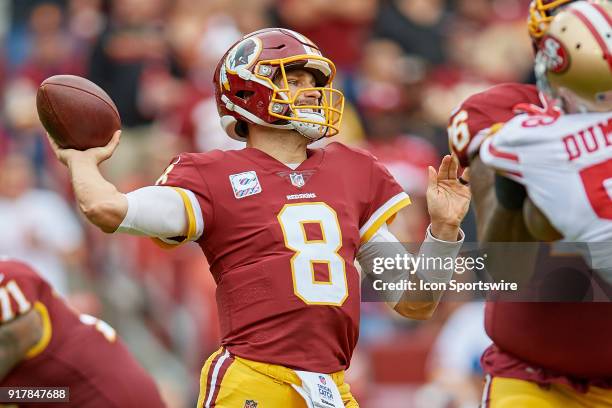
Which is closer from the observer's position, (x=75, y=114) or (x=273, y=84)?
(x=75, y=114)

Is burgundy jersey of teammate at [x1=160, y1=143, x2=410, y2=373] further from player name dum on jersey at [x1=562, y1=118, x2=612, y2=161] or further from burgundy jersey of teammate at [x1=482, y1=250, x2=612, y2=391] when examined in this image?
player name dum on jersey at [x1=562, y1=118, x2=612, y2=161]

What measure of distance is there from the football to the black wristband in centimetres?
134

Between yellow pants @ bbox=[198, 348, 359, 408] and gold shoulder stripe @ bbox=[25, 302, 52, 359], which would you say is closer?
yellow pants @ bbox=[198, 348, 359, 408]

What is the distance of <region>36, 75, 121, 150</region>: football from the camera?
435 cm

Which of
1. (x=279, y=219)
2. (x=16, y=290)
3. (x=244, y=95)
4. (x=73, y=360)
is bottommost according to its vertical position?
(x=73, y=360)

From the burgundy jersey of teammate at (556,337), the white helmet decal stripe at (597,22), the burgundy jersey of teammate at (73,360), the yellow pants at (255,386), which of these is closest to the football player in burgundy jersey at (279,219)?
the yellow pants at (255,386)

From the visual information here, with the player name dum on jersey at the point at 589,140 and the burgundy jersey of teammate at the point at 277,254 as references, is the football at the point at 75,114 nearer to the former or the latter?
the burgundy jersey of teammate at the point at 277,254

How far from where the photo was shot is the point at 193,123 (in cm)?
1012

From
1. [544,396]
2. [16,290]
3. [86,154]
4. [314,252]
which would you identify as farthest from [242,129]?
[544,396]

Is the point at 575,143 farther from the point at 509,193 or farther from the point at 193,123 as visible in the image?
the point at 193,123

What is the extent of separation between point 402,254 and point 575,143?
78 cm

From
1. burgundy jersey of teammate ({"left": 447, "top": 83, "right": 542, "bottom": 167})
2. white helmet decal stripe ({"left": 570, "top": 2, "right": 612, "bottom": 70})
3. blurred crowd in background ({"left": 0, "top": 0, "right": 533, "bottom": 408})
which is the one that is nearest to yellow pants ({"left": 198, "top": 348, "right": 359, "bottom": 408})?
burgundy jersey of teammate ({"left": 447, "top": 83, "right": 542, "bottom": 167})

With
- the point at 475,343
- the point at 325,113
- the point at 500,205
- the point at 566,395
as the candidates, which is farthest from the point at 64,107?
the point at 475,343

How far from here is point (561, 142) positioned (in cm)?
435
